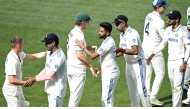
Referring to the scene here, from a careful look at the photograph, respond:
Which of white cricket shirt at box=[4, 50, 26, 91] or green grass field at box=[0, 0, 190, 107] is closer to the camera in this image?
white cricket shirt at box=[4, 50, 26, 91]

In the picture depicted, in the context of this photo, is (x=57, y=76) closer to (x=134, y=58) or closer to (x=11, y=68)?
(x=11, y=68)

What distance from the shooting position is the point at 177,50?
1261cm

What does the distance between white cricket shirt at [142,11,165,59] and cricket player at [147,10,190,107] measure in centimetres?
101

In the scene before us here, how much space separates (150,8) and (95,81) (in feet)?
16.7

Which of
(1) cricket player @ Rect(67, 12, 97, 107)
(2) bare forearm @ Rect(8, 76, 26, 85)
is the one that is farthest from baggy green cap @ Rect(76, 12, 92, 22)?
(2) bare forearm @ Rect(8, 76, 26, 85)

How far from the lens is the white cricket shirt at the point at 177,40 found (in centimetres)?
1252

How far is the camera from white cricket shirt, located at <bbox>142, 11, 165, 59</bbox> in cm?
1382

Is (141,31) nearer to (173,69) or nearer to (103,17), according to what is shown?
(103,17)

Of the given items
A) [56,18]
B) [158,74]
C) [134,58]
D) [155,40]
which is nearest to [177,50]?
[134,58]

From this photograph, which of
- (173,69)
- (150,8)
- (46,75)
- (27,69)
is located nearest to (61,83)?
(46,75)

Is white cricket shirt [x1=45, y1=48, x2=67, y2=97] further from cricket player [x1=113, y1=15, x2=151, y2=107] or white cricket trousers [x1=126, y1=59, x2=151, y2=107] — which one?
white cricket trousers [x1=126, y1=59, x2=151, y2=107]

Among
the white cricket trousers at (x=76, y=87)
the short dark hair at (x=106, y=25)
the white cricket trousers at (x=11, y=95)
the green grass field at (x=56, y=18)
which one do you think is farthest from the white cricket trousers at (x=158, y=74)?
the white cricket trousers at (x=11, y=95)

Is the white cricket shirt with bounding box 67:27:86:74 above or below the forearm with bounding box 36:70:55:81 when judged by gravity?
above

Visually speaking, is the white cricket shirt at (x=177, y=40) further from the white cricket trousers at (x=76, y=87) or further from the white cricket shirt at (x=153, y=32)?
the white cricket trousers at (x=76, y=87)
